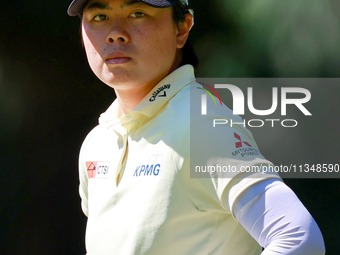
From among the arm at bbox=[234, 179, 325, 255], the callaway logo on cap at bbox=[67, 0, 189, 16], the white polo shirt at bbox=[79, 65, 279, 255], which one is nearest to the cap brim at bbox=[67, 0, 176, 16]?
the callaway logo on cap at bbox=[67, 0, 189, 16]

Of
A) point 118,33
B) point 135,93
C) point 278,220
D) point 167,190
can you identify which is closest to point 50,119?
point 135,93

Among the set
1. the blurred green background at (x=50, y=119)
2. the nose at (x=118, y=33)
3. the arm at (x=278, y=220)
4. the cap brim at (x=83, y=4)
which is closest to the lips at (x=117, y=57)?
the nose at (x=118, y=33)

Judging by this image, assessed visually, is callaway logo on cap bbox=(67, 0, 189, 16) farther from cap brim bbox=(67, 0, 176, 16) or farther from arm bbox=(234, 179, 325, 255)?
arm bbox=(234, 179, 325, 255)

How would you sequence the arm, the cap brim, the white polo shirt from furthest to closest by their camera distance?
the cap brim
the white polo shirt
the arm

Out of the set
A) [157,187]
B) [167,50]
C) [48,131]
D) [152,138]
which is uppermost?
[48,131]

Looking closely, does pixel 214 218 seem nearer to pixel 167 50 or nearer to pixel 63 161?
pixel 167 50

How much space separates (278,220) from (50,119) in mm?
2101

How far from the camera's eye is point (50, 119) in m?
2.73

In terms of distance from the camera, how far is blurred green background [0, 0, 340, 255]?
99.0 inches

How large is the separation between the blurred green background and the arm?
5.28 feet

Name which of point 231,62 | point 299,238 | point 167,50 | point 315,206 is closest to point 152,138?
point 167,50

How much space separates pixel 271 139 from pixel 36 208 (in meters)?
1.55

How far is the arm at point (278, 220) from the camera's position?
2.91ft

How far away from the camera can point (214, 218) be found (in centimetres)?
107
